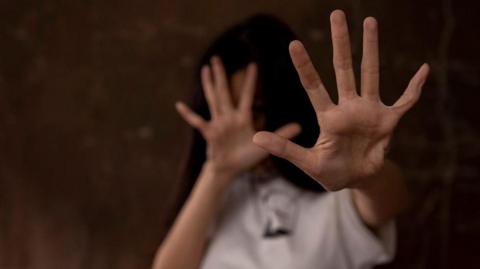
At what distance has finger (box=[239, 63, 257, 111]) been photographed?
3.17 ft

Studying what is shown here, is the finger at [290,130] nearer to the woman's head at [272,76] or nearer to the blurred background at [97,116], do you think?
the woman's head at [272,76]

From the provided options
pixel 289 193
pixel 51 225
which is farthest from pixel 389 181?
pixel 51 225

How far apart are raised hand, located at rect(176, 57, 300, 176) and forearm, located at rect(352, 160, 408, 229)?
207mm

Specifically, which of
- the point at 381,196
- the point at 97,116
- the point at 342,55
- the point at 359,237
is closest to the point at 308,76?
the point at 342,55

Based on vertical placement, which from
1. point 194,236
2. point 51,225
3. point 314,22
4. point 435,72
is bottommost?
point 51,225

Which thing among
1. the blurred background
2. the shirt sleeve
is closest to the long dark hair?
the shirt sleeve

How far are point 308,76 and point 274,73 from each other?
35 centimetres

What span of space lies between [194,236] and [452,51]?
64 centimetres

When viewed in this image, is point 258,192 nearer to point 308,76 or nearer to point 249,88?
point 249,88

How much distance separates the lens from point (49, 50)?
52.3 inches

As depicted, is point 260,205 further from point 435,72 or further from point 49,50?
point 49,50

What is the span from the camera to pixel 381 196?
31.2 inches

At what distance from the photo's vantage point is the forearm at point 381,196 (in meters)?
0.77

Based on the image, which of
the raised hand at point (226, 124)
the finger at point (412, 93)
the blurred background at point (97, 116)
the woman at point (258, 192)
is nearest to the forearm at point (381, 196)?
the woman at point (258, 192)
